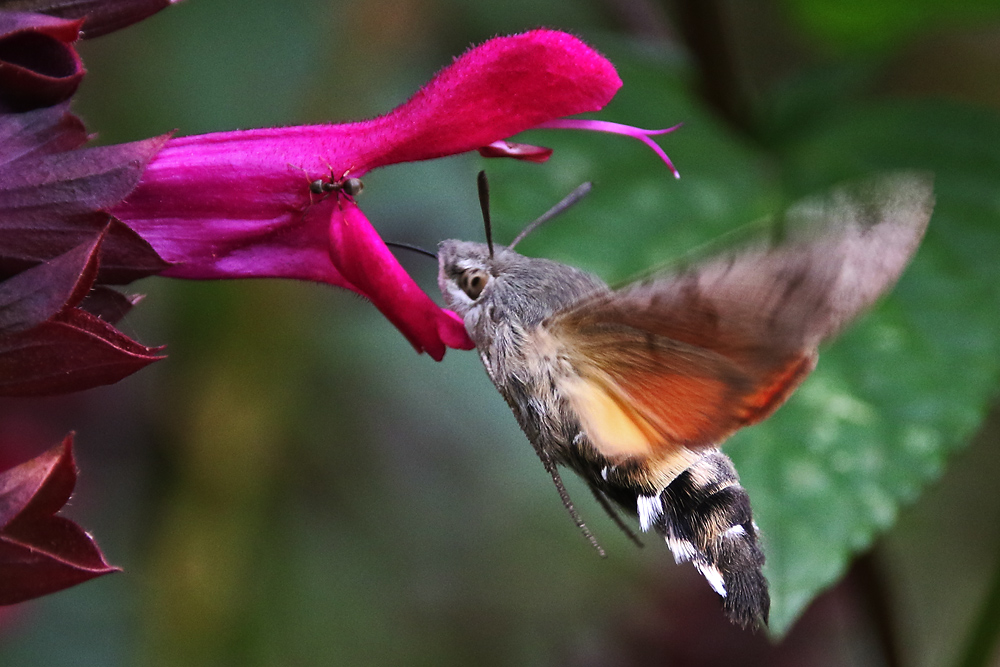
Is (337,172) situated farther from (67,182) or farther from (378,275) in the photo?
(67,182)

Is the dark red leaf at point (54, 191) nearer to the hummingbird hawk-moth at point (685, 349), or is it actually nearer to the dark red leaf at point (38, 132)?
the dark red leaf at point (38, 132)

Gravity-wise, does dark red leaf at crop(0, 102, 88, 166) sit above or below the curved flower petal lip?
above

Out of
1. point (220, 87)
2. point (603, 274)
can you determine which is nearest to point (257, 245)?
point (603, 274)

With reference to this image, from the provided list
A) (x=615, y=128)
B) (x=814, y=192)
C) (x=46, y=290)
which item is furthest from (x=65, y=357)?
(x=814, y=192)

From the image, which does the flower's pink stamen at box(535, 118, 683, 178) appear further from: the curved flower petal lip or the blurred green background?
the blurred green background

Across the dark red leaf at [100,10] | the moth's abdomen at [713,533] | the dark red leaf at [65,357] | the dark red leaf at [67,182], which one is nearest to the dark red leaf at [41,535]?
the dark red leaf at [65,357]

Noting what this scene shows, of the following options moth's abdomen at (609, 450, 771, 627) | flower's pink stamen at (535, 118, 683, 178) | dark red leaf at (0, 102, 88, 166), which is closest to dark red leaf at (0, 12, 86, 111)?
dark red leaf at (0, 102, 88, 166)
